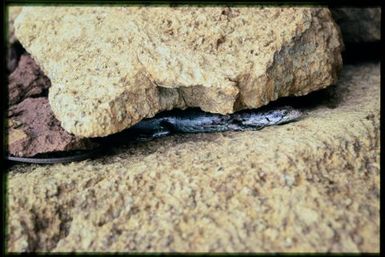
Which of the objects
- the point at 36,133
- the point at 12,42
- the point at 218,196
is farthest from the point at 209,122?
the point at 12,42

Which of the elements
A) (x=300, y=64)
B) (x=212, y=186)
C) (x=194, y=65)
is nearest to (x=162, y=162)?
(x=212, y=186)

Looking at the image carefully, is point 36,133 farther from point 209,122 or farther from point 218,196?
point 218,196

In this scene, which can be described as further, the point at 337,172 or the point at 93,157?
the point at 93,157

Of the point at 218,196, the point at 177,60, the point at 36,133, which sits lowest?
the point at 36,133

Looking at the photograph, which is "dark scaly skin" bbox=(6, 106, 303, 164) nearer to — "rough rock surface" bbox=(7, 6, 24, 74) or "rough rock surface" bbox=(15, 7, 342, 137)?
"rough rock surface" bbox=(15, 7, 342, 137)

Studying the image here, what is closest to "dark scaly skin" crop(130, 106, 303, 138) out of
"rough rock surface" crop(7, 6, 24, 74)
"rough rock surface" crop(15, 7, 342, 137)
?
"rough rock surface" crop(15, 7, 342, 137)

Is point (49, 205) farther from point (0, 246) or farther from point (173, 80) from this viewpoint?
point (173, 80)

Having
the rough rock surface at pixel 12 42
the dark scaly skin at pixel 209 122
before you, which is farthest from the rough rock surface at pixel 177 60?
the rough rock surface at pixel 12 42

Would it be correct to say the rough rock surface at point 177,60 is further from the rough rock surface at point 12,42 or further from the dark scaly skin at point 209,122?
the rough rock surface at point 12,42
